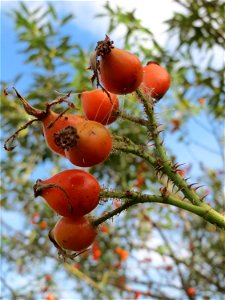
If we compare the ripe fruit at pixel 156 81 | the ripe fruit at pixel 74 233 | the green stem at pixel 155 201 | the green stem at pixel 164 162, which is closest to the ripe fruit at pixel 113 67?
the green stem at pixel 164 162

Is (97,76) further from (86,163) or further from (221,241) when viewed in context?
(221,241)

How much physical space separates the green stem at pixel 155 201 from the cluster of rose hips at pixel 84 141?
5cm

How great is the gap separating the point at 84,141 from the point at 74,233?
0.30 m

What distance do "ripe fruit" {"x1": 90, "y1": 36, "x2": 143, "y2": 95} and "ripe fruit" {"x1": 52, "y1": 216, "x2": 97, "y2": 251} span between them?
1.46 feet

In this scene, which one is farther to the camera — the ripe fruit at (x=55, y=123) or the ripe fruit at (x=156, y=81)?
the ripe fruit at (x=156, y=81)

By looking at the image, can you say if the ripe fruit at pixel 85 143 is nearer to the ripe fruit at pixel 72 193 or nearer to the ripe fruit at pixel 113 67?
the ripe fruit at pixel 72 193

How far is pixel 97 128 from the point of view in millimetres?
1344

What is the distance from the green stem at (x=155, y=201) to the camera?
135 centimetres

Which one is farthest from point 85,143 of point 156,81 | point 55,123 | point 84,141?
point 156,81

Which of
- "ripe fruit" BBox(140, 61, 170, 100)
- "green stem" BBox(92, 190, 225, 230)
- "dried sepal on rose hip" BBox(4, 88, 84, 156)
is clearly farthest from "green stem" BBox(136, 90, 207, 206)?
"dried sepal on rose hip" BBox(4, 88, 84, 156)

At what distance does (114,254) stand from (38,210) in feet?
4.59

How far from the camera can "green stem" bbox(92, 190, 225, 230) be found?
4.43 ft

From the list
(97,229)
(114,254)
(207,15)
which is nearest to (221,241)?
(114,254)

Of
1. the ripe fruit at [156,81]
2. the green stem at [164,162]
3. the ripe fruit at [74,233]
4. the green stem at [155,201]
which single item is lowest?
the ripe fruit at [74,233]
